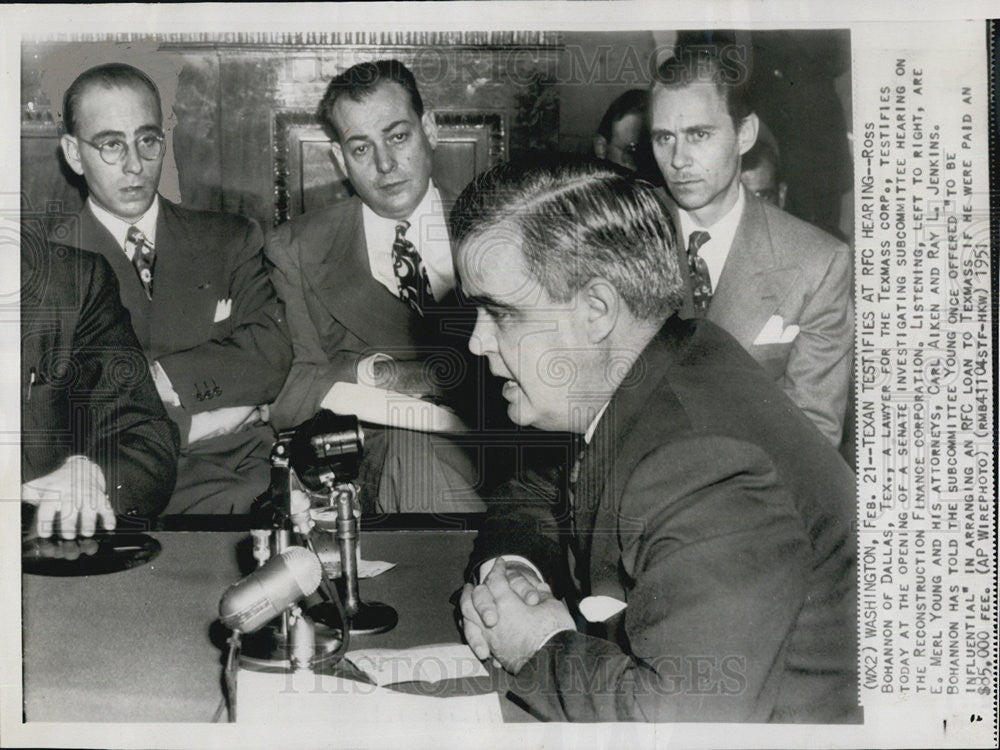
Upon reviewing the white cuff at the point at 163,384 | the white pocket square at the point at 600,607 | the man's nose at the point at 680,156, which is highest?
the man's nose at the point at 680,156

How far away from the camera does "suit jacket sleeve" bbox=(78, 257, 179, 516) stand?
166cm

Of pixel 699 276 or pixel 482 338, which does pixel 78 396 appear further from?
pixel 699 276

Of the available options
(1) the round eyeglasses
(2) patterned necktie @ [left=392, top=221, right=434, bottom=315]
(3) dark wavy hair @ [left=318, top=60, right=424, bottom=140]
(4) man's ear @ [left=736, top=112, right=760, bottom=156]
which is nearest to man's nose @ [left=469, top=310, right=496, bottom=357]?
(2) patterned necktie @ [left=392, top=221, right=434, bottom=315]

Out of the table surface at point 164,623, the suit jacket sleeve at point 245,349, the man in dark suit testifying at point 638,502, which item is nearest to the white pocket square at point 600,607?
the man in dark suit testifying at point 638,502

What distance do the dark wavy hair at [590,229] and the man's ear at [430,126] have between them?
0.49 ft

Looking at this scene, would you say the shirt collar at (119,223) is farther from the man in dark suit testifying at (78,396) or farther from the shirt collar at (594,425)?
the shirt collar at (594,425)

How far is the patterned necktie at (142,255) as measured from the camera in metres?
1.68

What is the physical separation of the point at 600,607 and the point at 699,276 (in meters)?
0.61

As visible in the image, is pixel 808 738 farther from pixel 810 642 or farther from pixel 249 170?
A: pixel 249 170

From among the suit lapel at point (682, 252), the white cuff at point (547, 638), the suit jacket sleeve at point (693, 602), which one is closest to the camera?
the suit jacket sleeve at point (693, 602)

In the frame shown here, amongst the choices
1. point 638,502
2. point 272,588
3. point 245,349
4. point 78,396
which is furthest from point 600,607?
point 78,396

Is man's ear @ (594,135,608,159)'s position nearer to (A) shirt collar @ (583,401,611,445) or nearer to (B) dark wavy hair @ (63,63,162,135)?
(A) shirt collar @ (583,401,611,445)

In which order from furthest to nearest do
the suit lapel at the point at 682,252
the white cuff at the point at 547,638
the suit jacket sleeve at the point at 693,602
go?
the suit lapel at the point at 682,252 < the white cuff at the point at 547,638 < the suit jacket sleeve at the point at 693,602

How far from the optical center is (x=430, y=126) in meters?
1.65
